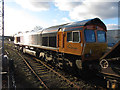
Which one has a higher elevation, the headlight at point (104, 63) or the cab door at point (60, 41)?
the cab door at point (60, 41)

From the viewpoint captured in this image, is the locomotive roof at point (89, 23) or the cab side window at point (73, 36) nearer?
the locomotive roof at point (89, 23)

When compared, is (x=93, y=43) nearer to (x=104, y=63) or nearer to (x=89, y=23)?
(x=89, y=23)

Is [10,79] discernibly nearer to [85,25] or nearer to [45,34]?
[45,34]

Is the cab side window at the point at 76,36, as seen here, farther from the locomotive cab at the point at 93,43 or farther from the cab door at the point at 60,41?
the cab door at the point at 60,41

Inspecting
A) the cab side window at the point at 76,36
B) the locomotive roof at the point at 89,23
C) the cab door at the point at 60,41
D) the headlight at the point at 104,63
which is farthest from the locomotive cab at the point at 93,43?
the cab door at the point at 60,41

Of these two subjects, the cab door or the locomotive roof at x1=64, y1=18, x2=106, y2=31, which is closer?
the locomotive roof at x1=64, y1=18, x2=106, y2=31

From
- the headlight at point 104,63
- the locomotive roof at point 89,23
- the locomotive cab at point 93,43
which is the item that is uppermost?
the locomotive roof at point 89,23

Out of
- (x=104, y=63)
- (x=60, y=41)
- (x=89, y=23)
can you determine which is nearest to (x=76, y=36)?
(x=89, y=23)

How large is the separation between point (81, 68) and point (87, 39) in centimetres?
198

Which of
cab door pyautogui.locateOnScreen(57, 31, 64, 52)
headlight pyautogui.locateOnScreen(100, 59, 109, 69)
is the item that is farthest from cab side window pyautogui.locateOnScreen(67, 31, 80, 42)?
headlight pyautogui.locateOnScreen(100, 59, 109, 69)

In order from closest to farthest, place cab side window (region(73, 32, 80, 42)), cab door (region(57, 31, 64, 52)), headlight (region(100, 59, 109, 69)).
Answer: headlight (region(100, 59, 109, 69)) < cab side window (region(73, 32, 80, 42)) < cab door (region(57, 31, 64, 52))

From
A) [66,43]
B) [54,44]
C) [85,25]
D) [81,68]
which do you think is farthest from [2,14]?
[81,68]

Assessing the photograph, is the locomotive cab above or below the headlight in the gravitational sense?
above

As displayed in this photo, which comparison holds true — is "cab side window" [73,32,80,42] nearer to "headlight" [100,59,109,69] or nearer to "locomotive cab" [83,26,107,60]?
"locomotive cab" [83,26,107,60]
